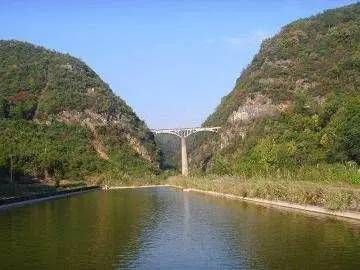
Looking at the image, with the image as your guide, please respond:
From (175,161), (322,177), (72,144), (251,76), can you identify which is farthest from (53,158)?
(175,161)

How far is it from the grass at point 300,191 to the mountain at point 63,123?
1681 inches

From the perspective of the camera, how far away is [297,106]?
96750 mm

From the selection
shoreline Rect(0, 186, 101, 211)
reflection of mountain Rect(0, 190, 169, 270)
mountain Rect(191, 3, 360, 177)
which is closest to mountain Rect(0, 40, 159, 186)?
shoreline Rect(0, 186, 101, 211)

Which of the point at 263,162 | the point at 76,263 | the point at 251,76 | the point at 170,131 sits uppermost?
the point at 251,76

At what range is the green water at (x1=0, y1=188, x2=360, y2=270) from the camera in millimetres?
21578

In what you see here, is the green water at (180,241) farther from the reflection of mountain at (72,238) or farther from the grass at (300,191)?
the grass at (300,191)

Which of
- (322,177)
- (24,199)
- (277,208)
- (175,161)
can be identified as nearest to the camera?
(277,208)

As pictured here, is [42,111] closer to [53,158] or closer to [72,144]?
[72,144]

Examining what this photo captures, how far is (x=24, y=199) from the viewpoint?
5716 cm

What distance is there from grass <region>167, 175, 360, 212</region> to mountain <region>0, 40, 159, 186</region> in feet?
140

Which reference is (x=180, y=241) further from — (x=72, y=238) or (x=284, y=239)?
(x=72, y=238)

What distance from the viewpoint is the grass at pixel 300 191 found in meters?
35.9

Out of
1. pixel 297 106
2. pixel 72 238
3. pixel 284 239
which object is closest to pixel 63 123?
pixel 297 106

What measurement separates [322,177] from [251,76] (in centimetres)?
8711
